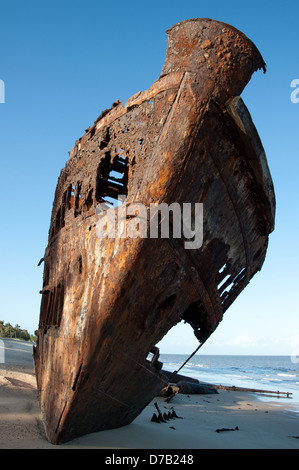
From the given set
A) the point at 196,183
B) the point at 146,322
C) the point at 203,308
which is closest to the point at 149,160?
the point at 196,183

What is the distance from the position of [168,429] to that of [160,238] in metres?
3.07

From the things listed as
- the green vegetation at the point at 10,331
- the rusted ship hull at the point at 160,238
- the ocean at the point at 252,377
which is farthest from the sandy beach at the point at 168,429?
the green vegetation at the point at 10,331

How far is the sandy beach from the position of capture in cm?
353

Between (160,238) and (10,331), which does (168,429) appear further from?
(10,331)

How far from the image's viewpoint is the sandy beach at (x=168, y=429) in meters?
3.53

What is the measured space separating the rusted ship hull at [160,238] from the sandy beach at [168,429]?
20cm

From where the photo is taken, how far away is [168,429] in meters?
4.86

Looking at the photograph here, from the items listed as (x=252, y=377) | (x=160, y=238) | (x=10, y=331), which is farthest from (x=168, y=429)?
(x=10, y=331)

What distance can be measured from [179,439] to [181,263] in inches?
86.4

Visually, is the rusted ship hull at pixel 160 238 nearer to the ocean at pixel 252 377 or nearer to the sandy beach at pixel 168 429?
the sandy beach at pixel 168 429

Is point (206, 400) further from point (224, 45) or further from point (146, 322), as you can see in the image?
point (224, 45)

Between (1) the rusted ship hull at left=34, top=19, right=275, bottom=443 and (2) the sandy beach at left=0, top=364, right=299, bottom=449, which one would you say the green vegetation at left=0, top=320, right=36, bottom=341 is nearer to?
(2) the sandy beach at left=0, top=364, right=299, bottom=449

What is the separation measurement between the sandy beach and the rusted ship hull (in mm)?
200

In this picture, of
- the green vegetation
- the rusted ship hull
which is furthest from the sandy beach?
the green vegetation
